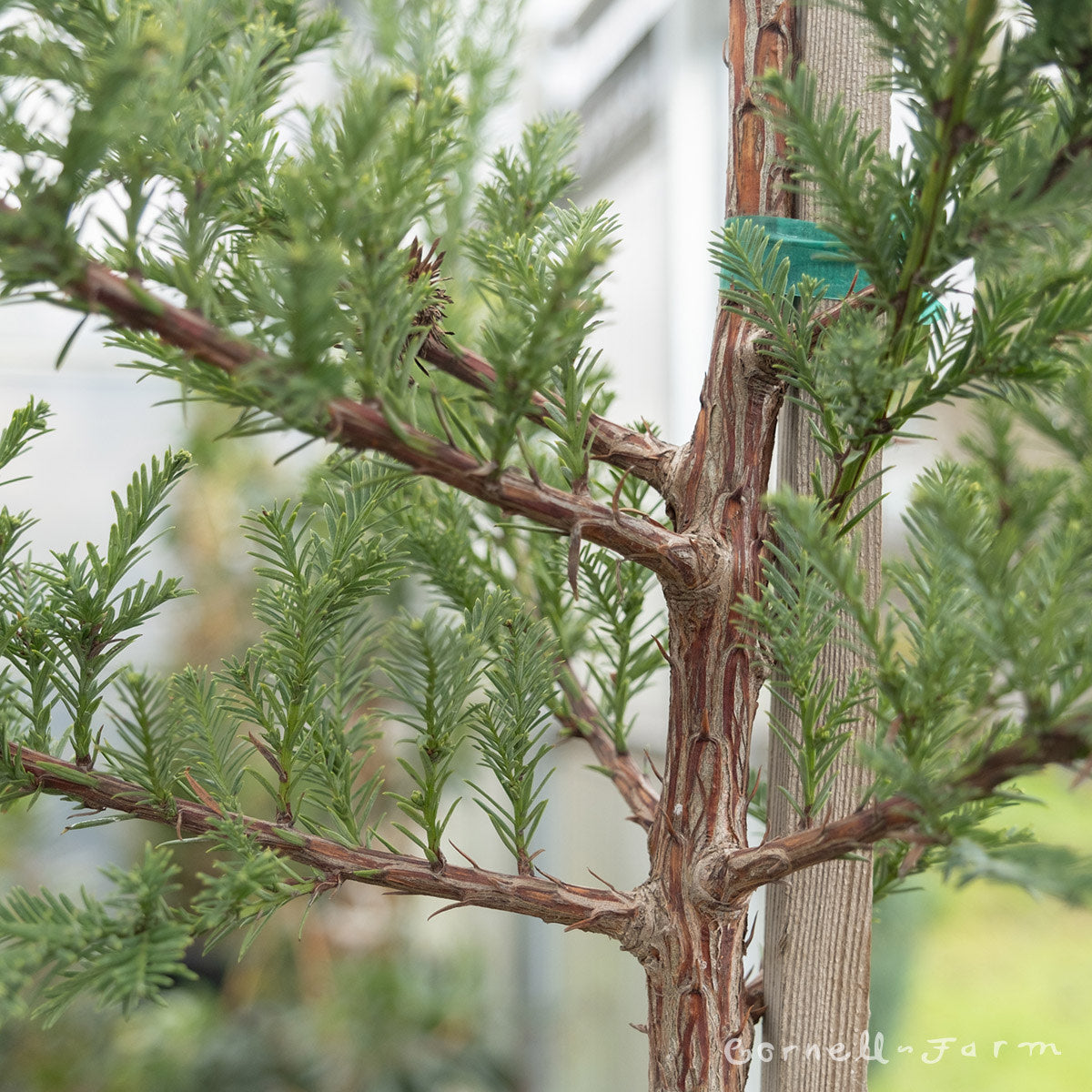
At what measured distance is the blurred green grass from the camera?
2.62 ft

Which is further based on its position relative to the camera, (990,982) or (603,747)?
(990,982)

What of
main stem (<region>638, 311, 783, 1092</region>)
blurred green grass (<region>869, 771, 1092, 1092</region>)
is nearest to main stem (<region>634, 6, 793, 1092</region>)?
main stem (<region>638, 311, 783, 1092</region>)

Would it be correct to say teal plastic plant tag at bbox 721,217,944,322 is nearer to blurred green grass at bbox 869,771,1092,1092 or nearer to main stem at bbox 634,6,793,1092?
main stem at bbox 634,6,793,1092

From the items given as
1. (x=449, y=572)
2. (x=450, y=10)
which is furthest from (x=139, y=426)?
(x=449, y=572)

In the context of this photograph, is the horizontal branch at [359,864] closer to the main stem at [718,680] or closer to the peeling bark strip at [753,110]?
the main stem at [718,680]

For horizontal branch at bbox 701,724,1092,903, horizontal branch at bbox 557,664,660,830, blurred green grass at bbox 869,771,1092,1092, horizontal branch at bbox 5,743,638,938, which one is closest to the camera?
horizontal branch at bbox 701,724,1092,903

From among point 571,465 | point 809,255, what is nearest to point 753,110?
point 809,255

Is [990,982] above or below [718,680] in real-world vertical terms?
below

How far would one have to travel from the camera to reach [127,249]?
317mm

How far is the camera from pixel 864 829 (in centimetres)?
36

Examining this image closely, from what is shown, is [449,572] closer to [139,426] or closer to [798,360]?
[798,360]

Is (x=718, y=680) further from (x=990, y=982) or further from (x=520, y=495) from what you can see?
(x=990, y=982)

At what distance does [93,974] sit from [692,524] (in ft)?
0.99

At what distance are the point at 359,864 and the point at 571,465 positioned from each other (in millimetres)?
204
